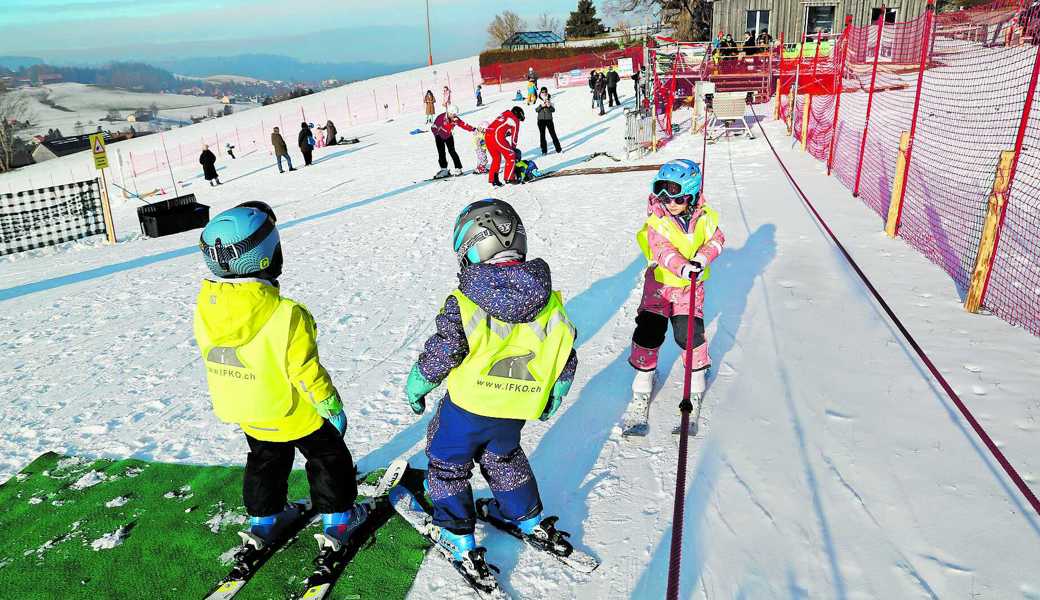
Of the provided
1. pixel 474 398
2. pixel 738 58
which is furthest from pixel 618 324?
pixel 738 58

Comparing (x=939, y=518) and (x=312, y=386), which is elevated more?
(x=312, y=386)

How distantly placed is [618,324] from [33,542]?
4848 millimetres

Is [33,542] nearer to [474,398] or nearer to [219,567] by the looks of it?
[219,567]

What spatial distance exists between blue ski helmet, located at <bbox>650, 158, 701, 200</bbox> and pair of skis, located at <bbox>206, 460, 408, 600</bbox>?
2.74 meters

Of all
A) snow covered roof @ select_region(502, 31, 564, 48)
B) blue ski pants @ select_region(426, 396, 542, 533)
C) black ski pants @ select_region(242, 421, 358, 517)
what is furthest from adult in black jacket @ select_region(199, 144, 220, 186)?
snow covered roof @ select_region(502, 31, 564, 48)

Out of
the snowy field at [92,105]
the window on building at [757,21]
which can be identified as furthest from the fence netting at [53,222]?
the snowy field at [92,105]

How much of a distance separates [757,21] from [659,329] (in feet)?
105

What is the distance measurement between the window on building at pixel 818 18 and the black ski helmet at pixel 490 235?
34.2 m

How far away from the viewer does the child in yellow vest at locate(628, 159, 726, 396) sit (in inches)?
164

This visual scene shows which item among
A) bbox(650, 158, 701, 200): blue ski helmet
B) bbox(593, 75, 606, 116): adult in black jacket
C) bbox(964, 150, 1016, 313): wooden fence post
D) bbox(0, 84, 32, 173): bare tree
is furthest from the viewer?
bbox(0, 84, 32, 173): bare tree

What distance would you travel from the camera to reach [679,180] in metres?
4.13

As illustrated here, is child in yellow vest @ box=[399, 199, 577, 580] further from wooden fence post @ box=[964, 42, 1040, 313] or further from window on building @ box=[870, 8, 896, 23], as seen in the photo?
window on building @ box=[870, 8, 896, 23]

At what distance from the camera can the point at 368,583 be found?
125 inches

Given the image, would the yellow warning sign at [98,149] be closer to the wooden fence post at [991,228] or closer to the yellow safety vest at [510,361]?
the yellow safety vest at [510,361]
